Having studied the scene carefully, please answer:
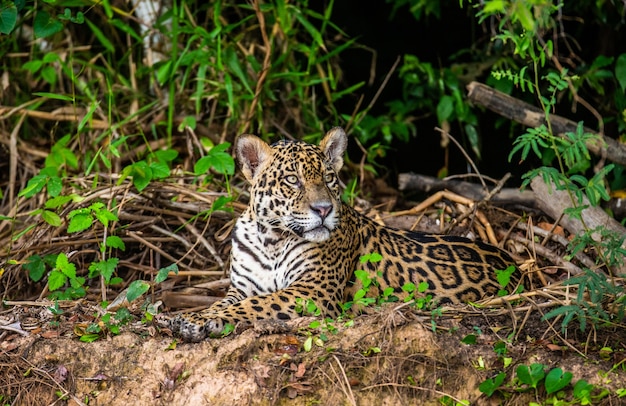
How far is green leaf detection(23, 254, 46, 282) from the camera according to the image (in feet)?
26.1

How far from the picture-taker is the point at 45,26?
28.4 feet

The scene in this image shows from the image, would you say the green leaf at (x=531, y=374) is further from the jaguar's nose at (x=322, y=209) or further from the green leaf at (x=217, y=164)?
the green leaf at (x=217, y=164)

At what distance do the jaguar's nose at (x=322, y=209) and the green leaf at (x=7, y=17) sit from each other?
3.13m

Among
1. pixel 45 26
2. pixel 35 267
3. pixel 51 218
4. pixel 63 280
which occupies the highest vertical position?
pixel 45 26

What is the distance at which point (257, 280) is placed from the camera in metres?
7.53

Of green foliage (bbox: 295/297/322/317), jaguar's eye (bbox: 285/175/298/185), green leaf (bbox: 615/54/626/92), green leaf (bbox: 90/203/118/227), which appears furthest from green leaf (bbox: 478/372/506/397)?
green leaf (bbox: 615/54/626/92)

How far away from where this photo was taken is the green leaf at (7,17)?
8.05 m

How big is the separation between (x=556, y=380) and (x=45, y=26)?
18.4ft

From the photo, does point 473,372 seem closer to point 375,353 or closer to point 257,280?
point 375,353

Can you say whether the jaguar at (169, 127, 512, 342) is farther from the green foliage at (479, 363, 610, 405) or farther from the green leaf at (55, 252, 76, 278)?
the green foliage at (479, 363, 610, 405)

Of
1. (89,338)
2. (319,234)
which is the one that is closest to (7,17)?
(89,338)

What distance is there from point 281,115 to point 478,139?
7.59 feet

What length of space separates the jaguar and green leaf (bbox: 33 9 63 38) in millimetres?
2386

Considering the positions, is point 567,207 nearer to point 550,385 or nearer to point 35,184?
point 550,385
